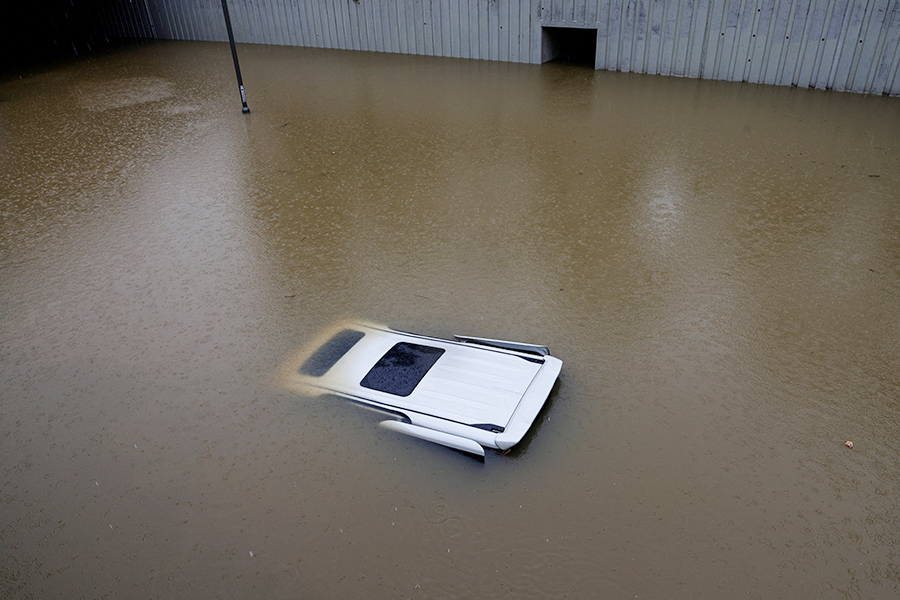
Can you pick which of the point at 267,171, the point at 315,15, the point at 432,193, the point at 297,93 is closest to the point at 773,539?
the point at 432,193

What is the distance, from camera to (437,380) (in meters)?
3.64

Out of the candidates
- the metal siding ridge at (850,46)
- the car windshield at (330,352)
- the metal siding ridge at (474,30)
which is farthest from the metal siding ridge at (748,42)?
the car windshield at (330,352)

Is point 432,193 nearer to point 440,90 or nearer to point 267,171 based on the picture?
point 267,171

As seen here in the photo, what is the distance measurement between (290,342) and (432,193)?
2777 mm

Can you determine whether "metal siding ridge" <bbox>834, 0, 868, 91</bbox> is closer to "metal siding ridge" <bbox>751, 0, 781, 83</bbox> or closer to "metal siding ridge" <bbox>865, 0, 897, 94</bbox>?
"metal siding ridge" <bbox>865, 0, 897, 94</bbox>

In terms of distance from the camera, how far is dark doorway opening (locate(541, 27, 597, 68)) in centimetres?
1127

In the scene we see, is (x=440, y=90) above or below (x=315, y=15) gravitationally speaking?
below

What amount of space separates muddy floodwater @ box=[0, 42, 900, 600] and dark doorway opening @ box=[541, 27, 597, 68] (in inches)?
147

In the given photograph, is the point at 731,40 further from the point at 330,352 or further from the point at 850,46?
the point at 330,352

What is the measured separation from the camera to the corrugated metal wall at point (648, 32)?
8.28 metres

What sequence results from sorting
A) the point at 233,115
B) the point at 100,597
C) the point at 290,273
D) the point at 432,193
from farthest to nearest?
the point at 233,115 → the point at 432,193 → the point at 290,273 → the point at 100,597

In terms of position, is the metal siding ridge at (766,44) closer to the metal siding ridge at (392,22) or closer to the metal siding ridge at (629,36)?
the metal siding ridge at (629,36)

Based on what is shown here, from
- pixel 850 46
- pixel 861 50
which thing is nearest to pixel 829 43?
pixel 850 46

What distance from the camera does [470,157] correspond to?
23.6 ft
